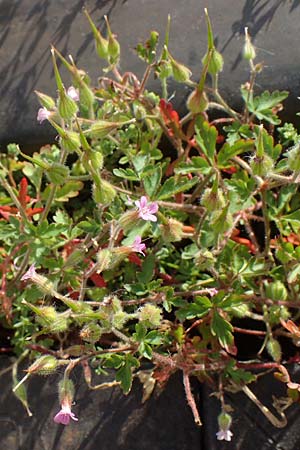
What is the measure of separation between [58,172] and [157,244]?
0.31m

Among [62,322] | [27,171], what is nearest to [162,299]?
[62,322]

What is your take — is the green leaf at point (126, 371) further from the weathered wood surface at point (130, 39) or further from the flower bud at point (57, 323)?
the weathered wood surface at point (130, 39)

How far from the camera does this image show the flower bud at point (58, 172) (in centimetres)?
120

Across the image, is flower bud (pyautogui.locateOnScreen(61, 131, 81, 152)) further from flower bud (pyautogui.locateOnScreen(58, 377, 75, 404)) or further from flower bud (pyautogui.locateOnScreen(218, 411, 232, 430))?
flower bud (pyautogui.locateOnScreen(218, 411, 232, 430))

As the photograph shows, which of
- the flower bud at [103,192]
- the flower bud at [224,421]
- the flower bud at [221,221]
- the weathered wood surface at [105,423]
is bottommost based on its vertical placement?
the weathered wood surface at [105,423]

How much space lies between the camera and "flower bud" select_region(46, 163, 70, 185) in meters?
1.20

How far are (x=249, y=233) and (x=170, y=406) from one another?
379 millimetres

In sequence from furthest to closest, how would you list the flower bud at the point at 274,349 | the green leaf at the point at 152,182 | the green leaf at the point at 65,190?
the green leaf at the point at 65,190, the flower bud at the point at 274,349, the green leaf at the point at 152,182

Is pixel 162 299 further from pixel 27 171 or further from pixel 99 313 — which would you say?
pixel 27 171

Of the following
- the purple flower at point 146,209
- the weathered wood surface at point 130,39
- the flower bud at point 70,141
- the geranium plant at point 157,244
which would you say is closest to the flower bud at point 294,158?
the geranium plant at point 157,244

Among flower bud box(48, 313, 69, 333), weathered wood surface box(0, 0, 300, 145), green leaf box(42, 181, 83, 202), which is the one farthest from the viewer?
weathered wood surface box(0, 0, 300, 145)

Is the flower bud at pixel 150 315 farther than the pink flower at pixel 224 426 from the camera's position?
No

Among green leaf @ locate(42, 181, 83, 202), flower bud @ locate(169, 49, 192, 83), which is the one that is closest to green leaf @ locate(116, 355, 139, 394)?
green leaf @ locate(42, 181, 83, 202)

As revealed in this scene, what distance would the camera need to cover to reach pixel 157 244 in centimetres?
143
